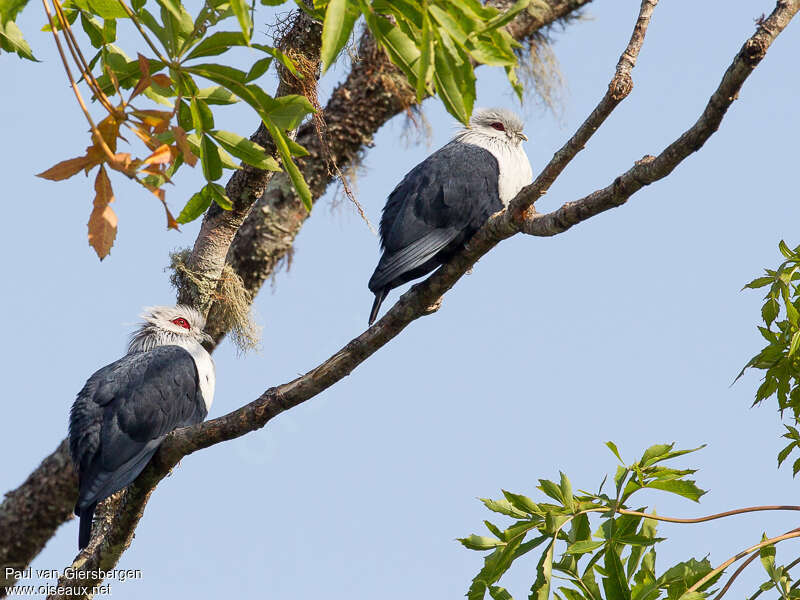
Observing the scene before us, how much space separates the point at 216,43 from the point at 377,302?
2260mm

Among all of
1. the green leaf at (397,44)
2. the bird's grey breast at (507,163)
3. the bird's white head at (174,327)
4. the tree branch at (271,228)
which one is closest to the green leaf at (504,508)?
the green leaf at (397,44)

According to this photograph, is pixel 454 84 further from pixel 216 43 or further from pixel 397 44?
pixel 216 43

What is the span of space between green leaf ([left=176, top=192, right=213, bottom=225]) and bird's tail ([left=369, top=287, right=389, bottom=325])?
45.6 inches

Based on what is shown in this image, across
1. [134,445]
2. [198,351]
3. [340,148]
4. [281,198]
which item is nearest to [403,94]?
[340,148]

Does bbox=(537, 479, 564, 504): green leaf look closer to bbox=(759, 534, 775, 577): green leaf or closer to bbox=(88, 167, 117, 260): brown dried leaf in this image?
bbox=(759, 534, 775, 577): green leaf

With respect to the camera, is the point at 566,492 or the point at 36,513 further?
the point at 36,513

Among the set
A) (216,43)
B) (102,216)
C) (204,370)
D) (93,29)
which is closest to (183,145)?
(102,216)

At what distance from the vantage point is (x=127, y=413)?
202 inches

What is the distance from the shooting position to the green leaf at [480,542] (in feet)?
9.04

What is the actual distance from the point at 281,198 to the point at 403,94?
1.23m

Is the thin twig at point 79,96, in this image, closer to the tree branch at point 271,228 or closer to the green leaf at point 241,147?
the green leaf at point 241,147

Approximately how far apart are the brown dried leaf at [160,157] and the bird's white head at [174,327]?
3954 millimetres

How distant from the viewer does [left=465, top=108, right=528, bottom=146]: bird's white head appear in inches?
202

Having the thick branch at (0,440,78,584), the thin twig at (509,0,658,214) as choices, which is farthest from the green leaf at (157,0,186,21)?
the thick branch at (0,440,78,584)
